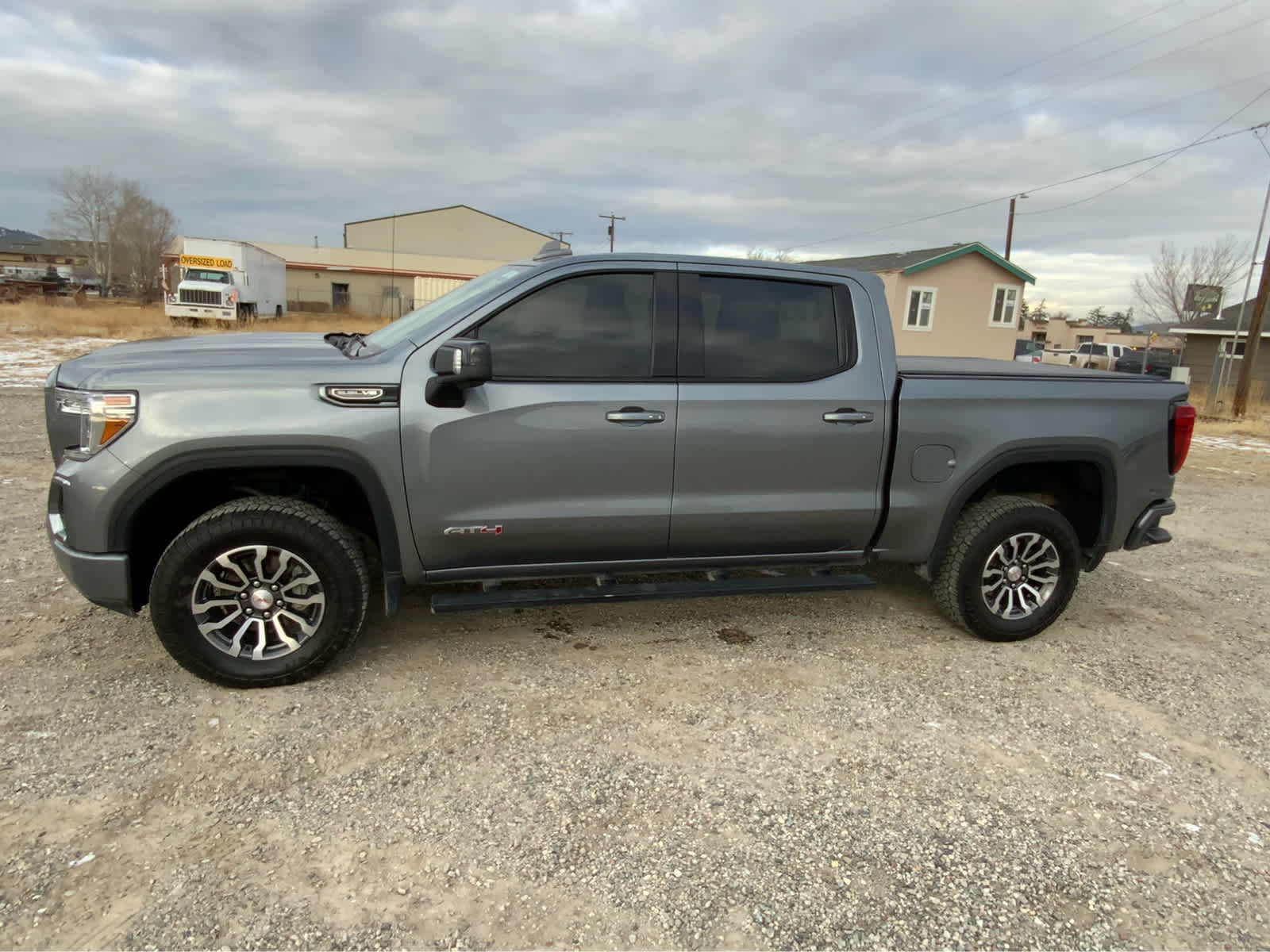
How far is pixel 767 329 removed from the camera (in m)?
3.79

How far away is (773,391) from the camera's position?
3.70 metres

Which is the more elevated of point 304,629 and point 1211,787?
point 304,629

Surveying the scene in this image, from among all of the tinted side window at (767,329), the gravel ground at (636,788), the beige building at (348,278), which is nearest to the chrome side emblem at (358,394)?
the gravel ground at (636,788)

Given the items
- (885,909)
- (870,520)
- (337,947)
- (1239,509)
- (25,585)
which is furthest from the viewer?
(1239,509)

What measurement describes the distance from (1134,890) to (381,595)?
3672 millimetres

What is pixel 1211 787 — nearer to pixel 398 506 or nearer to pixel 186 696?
pixel 398 506

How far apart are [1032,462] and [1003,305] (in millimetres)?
29357

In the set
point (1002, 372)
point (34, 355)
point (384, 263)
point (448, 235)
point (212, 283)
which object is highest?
point (448, 235)

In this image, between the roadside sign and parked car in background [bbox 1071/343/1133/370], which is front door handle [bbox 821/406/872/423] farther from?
parked car in background [bbox 1071/343/1133/370]

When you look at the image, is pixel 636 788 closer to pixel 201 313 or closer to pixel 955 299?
pixel 955 299

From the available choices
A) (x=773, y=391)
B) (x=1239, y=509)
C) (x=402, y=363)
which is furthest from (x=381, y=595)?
(x=1239, y=509)

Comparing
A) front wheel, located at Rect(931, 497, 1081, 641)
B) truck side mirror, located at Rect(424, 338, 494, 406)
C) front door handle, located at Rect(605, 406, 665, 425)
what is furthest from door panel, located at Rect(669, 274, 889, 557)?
truck side mirror, located at Rect(424, 338, 494, 406)

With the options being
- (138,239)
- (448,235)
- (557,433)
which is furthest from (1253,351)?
(138,239)

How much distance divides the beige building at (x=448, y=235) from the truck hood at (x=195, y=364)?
5807cm
